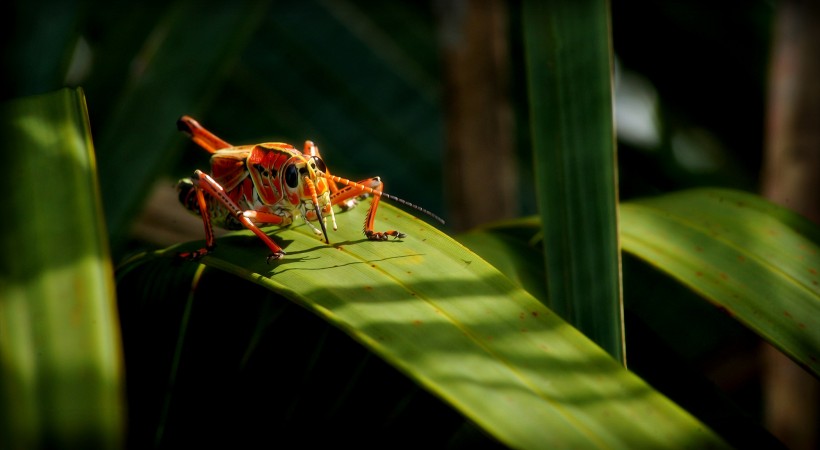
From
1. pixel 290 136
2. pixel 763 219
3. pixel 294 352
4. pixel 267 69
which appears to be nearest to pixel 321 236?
pixel 294 352

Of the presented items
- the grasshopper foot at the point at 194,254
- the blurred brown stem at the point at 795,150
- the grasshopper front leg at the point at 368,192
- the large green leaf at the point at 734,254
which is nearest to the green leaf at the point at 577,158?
the large green leaf at the point at 734,254

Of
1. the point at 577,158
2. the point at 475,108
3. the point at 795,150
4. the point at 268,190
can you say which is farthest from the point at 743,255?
the point at 475,108

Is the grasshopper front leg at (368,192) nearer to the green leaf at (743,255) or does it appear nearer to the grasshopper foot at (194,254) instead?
the grasshopper foot at (194,254)

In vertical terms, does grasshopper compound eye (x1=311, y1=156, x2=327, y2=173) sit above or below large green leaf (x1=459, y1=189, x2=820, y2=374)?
above

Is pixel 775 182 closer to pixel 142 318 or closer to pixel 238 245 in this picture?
pixel 238 245

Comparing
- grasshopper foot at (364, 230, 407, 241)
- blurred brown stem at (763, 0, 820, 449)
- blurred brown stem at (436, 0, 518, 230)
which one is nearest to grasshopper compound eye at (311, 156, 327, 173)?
grasshopper foot at (364, 230, 407, 241)

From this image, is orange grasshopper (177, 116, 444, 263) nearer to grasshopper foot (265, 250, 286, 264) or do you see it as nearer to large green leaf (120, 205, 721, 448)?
grasshopper foot (265, 250, 286, 264)
